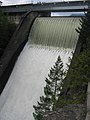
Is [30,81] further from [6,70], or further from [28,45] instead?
[28,45]

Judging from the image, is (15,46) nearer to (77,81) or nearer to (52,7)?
(52,7)

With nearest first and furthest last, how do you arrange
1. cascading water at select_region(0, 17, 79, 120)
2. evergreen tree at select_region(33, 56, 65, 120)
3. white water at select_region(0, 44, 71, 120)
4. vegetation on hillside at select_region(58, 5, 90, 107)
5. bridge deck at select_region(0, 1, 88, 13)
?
vegetation on hillside at select_region(58, 5, 90, 107)
evergreen tree at select_region(33, 56, 65, 120)
white water at select_region(0, 44, 71, 120)
cascading water at select_region(0, 17, 79, 120)
bridge deck at select_region(0, 1, 88, 13)

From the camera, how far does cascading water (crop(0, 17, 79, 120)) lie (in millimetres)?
18747

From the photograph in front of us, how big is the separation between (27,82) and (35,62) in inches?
79.9

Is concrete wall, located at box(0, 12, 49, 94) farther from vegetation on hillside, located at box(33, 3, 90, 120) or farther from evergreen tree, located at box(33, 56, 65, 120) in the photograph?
vegetation on hillside, located at box(33, 3, 90, 120)

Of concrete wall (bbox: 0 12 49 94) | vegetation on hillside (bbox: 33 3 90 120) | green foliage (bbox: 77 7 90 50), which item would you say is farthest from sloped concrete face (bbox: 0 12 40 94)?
vegetation on hillside (bbox: 33 3 90 120)

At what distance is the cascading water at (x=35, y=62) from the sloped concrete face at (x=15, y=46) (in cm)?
40

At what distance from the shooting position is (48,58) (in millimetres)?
21188

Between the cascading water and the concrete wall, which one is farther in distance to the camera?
the concrete wall

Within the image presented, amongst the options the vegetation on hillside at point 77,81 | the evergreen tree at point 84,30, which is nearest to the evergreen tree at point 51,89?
the vegetation on hillside at point 77,81

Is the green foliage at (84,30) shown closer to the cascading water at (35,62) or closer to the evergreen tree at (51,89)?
the cascading water at (35,62)

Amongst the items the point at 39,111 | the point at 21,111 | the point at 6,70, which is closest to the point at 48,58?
the point at 6,70

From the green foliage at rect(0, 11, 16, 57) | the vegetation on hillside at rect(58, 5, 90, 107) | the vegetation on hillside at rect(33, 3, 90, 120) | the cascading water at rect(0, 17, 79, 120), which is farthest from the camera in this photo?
the green foliage at rect(0, 11, 16, 57)

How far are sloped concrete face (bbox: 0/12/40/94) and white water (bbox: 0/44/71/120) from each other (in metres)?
0.44
